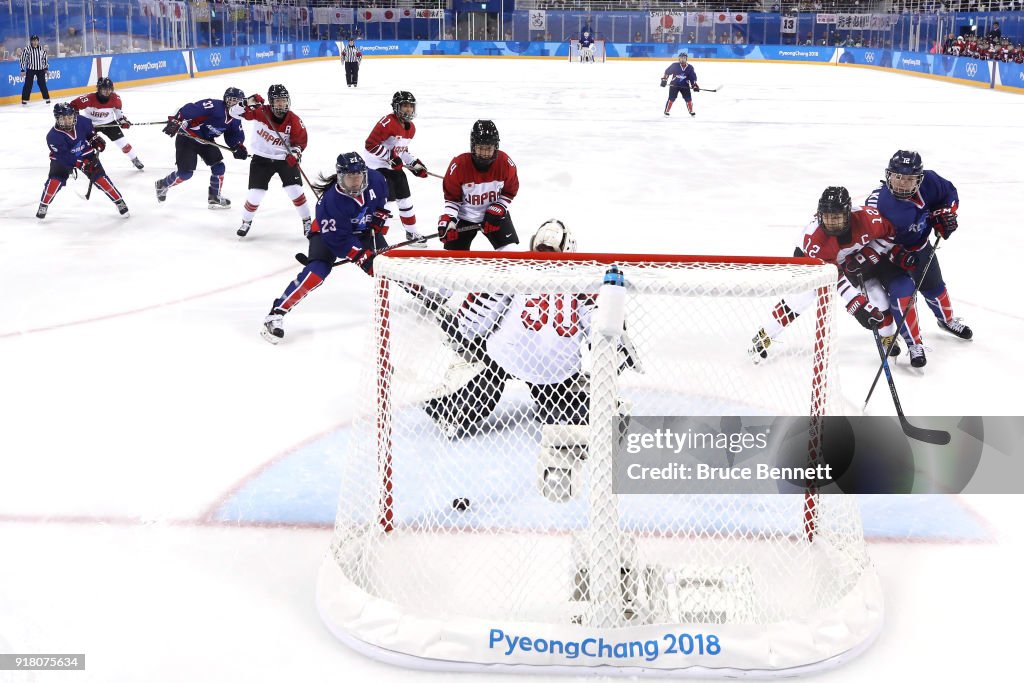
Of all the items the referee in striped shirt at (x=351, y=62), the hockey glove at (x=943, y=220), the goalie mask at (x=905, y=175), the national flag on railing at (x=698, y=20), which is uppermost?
the national flag on railing at (x=698, y=20)

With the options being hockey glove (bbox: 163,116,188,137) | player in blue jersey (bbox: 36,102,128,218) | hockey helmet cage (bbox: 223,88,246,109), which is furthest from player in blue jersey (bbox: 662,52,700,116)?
player in blue jersey (bbox: 36,102,128,218)

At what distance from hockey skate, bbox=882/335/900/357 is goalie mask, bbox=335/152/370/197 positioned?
253 centimetres

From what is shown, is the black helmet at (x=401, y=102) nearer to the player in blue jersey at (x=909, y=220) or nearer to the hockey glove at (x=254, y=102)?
the hockey glove at (x=254, y=102)

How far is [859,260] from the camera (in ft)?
14.1

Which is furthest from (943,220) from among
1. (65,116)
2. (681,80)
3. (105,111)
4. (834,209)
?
(681,80)

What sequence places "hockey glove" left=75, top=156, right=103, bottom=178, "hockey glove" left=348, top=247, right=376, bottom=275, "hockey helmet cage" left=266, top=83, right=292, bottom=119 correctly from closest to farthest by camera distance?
"hockey glove" left=348, top=247, right=376, bottom=275
"hockey helmet cage" left=266, top=83, right=292, bottom=119
"hockey glove" left=75, top=156, right=103, bottom=178

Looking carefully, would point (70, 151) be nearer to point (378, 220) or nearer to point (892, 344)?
point (378, 220)

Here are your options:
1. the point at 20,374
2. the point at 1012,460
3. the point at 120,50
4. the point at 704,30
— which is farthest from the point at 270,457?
the point at 704,30

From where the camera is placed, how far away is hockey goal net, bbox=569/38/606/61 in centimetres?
3331

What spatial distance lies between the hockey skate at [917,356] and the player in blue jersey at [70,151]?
5987mm

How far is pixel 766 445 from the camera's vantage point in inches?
102

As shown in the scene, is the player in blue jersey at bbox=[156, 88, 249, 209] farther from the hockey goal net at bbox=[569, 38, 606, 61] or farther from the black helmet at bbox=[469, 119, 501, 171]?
the hockey goal net at bbox=[569, 38, 606, 61]

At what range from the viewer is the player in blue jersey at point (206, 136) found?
305 inches

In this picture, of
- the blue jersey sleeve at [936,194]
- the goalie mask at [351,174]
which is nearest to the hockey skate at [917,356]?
the blue jersey sleeve at [936,194]
